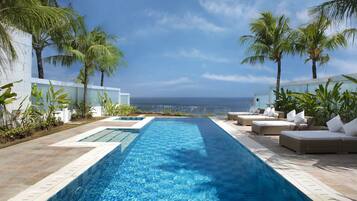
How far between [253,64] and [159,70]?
31.4m

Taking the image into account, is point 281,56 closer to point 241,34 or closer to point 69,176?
point 241,34

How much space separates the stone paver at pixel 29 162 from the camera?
4.09m

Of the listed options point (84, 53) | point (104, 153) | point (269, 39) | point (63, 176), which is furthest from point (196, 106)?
point (63, 176)

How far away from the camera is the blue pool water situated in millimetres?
4316

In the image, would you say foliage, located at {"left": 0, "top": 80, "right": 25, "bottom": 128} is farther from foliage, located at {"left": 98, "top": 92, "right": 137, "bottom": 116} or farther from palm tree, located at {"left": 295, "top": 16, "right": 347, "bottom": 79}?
palm tree, located at {"left": 295, "top": 16, "right": 347, "bottom": 79}

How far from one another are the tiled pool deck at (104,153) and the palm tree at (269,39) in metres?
9.64

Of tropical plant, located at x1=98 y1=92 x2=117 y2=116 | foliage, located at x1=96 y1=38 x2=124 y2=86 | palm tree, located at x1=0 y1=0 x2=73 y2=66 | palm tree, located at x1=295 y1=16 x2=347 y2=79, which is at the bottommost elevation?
tropical plant, located at x1=98 y1=92 x2=117 y2=116

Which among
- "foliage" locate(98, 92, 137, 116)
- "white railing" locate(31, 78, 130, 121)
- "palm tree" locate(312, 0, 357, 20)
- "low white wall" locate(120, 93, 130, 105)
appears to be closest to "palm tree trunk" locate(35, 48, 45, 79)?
"white railing" locate(31, 78, 130, 121)

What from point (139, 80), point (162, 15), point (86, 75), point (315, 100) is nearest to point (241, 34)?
point (315, 100)

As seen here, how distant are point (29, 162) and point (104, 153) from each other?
1.46m

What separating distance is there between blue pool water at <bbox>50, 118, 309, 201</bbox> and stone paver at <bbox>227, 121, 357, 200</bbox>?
61 centimetres

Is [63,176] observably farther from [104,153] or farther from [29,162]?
[104,153]

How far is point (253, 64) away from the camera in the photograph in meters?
17.6

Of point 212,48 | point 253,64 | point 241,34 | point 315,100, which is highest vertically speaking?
point 212,48
